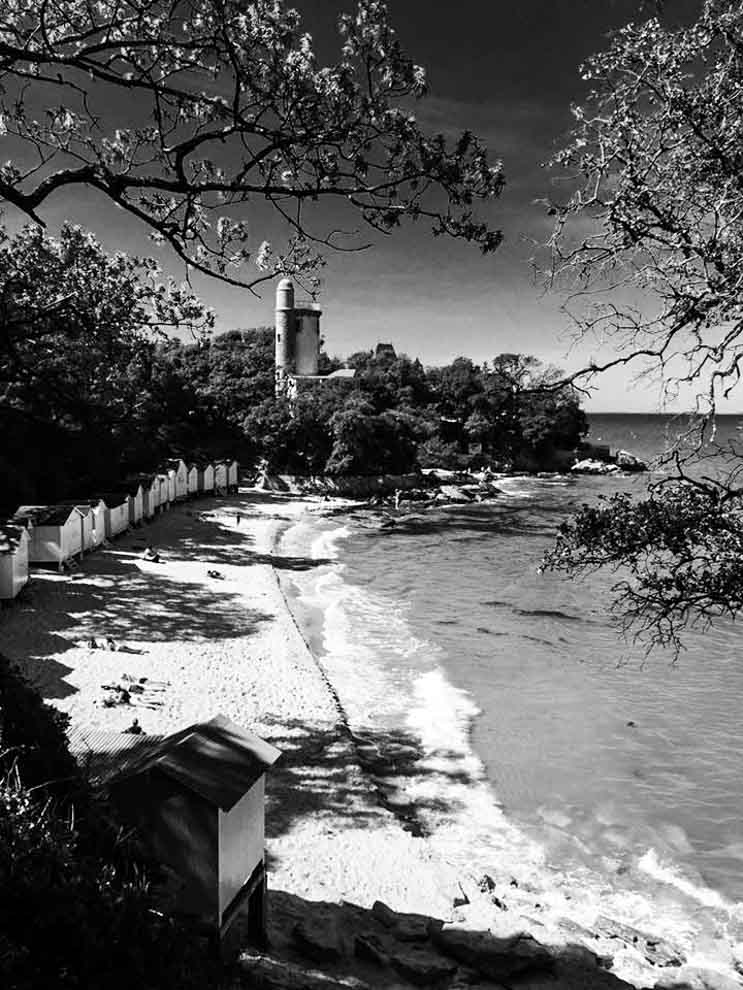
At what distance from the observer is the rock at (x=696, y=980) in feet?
24.0

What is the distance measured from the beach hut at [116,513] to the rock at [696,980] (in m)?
26.0

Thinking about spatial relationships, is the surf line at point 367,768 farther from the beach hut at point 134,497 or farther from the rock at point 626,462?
the rock at point 626,462

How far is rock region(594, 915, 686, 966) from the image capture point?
25.9 feet

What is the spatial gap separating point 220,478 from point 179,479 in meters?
7.53

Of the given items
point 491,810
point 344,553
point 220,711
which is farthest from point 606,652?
point 344,553

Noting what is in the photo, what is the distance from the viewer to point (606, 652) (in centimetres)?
1970

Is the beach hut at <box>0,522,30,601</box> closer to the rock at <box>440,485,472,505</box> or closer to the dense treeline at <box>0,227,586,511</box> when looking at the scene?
the dense treeline at <box>0,227,586,511</box>

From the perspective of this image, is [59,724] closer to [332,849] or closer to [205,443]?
[332,849]

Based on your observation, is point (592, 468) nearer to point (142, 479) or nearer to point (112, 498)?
point (142, 479)

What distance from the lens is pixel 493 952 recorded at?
22.6 feet

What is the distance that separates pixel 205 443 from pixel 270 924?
52.7 meters

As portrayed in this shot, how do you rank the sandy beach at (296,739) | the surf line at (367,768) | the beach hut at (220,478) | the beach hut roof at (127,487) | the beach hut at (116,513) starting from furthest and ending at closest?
the beach hut at (220,478), the beach hut roof at (127,487), the beach hut at (116,513), the surf line at (367,768), the sandy beach at (296,739)

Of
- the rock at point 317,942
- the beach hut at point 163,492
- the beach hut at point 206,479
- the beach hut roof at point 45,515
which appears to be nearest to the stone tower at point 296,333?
the beach hut at point 206,479

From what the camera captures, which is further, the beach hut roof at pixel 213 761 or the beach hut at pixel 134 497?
the beach hut at pixel 134 497
